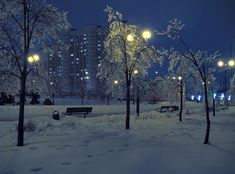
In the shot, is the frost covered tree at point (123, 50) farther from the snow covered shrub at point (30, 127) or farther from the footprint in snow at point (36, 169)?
the footprint in snow at point (36, 169)

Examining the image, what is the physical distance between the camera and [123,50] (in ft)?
72.0

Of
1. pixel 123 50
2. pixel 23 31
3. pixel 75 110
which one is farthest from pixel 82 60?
pixel 23 31

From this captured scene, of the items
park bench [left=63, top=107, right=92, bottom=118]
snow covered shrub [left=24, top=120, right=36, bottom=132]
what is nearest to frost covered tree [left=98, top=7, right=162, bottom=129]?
snow covered shrub [left=24, top=120, right=36, bottom=132]

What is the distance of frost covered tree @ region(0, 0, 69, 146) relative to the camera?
14.4 meters

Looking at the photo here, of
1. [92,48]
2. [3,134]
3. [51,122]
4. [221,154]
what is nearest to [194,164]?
[221,154]

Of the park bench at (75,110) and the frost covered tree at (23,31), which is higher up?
the frost covered tree at (23,31)

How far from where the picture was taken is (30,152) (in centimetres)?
1266

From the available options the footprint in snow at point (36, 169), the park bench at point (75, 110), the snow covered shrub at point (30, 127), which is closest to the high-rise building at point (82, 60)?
the park bench at point (75, 110)

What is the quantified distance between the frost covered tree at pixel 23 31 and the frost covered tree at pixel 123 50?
6.98 m

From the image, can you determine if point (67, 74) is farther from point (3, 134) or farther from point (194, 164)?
point (194, 164)

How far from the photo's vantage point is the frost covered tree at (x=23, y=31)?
14.4m

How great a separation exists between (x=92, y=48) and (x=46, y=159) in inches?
5057

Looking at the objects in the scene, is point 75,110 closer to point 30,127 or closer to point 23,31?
point 30,127

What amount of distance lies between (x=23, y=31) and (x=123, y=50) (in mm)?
8283
